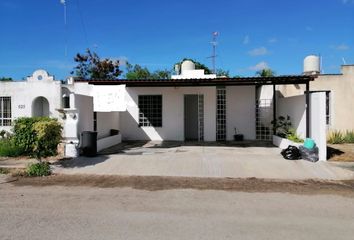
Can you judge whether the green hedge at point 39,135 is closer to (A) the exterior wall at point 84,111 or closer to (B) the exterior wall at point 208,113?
(A) the exterior wall at point 84,111

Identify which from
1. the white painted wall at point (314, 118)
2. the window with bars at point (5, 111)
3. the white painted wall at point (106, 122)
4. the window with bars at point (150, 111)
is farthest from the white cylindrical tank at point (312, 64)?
the window with bars at point (5, 111)

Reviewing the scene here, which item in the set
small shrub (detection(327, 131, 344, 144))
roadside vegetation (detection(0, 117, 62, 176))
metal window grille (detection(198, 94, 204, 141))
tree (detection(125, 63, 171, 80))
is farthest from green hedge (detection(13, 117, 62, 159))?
tree (detection(125, 63, 171, 80))

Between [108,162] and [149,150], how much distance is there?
3010 millimetres

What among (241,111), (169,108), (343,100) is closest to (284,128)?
(241,111)

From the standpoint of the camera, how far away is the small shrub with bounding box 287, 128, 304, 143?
1308 centimetres

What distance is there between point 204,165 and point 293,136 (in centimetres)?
484

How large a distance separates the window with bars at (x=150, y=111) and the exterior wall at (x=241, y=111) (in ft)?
12.4

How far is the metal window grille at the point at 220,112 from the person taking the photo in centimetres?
1797

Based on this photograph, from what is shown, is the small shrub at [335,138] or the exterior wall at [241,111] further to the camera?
the exterior wall at [241,111]

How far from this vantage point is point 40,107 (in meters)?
18.0

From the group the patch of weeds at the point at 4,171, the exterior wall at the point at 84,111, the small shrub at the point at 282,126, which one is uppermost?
the exterior wall at the point at 84,111

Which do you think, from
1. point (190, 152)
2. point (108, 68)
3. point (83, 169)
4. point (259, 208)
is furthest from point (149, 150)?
point (108, 68)

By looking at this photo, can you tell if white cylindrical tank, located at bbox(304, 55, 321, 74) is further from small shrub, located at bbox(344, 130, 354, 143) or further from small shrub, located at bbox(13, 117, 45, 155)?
small shrub, located at bbox(13, 117, 45, 155)

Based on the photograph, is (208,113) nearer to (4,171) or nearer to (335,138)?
(335,138)
